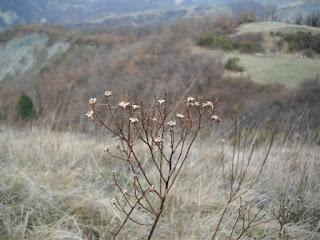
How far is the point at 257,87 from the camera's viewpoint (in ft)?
68.3

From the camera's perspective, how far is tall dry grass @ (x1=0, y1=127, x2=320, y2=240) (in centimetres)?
221

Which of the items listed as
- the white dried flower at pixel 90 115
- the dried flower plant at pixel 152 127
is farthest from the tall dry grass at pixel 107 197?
the white dried flower at pixel 90 115

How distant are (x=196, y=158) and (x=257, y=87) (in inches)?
707

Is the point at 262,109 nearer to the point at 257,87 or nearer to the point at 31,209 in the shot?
the point at 257,87

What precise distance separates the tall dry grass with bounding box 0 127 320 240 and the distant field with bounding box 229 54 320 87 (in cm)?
1603

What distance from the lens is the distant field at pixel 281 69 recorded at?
1965 cm

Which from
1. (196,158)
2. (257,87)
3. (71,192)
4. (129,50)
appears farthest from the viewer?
(129,50)

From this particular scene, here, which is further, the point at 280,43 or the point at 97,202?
the point at 280,43

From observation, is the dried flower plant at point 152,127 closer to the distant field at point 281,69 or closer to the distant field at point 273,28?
the distant field at point 281,69

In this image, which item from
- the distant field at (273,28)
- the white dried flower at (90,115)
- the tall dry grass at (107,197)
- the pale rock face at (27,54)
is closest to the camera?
the white dried flower at (90,115)

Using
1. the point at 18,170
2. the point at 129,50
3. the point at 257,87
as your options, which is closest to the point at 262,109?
the point at 257,87

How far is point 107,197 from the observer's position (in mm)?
2576

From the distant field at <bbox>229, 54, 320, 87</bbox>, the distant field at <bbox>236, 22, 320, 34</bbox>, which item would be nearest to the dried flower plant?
the distant field at <bbox>229, 54, 320, 87</bbox>

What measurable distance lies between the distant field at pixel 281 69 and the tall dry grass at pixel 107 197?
16033mm
